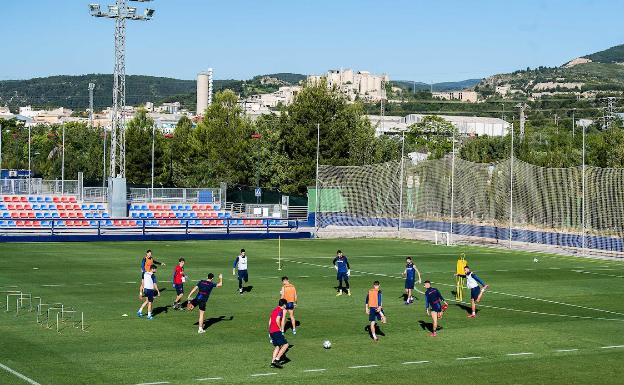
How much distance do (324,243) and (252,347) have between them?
4228 cm

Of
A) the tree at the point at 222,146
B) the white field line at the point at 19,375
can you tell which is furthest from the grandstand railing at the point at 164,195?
the white field line at the point at 19,375

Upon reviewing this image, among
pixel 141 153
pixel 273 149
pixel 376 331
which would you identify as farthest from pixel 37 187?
pixel 376 331

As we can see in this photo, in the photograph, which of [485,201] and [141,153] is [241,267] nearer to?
[485,201]

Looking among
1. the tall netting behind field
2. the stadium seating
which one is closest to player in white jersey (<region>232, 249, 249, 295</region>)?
the tall netting behind field

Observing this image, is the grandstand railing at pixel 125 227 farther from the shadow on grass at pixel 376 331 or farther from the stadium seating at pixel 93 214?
the shadow on grass at pixel 376 331

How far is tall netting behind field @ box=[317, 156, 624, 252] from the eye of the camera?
65.5 metres

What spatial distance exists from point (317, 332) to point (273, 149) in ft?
268

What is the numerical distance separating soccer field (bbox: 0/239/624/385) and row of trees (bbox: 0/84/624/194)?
160ft

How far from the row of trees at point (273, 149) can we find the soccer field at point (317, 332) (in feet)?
160

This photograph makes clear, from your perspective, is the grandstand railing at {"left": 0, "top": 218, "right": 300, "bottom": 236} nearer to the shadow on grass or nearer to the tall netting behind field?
the tall netting behind field

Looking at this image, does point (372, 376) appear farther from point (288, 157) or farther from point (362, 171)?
point (288, 157)

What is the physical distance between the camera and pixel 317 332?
3052 cm

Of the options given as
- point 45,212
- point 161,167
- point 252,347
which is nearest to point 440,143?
point 161,167

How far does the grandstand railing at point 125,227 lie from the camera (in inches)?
2687
